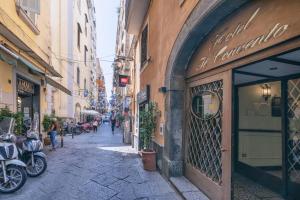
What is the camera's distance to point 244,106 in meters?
7.51

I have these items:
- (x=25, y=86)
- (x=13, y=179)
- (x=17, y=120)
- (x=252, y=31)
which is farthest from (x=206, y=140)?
(x=25, y=86)

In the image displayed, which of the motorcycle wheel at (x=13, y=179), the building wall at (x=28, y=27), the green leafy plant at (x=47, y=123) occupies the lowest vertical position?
the motorcycle wheel at (x=13, y=179)

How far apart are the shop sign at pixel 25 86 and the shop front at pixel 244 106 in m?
6.21

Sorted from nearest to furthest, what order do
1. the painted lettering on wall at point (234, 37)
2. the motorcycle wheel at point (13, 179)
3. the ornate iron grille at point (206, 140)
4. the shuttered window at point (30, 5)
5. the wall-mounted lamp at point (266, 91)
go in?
the painted lettering on wall at point (234, 37) → the ornate iron grille at point (206, 140) → the motorcycle wheel at point (13, 179) → the wall-mounted lamp at point (266, 91) → the shuttered window at point (30, 5)

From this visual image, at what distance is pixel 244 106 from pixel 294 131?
2.23 m

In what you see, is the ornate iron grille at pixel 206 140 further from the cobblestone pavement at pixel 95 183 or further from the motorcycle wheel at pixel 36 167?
the motorcycle wheel at pixel 36 167

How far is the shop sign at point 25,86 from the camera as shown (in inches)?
398

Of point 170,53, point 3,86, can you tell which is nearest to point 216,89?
point 170,53

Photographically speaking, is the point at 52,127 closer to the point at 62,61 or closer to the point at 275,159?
the point at 275,159

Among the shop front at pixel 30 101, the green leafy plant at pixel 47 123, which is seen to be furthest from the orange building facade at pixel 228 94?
the green leafy plant at pixel 47 123

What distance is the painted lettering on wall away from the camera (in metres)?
3.23

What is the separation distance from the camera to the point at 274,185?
18.7ft

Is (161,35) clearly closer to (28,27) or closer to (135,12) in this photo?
(135,12)

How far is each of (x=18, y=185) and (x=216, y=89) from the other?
4.49 m
